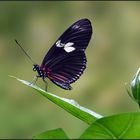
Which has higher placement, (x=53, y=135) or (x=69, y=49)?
(x=53, y=135)

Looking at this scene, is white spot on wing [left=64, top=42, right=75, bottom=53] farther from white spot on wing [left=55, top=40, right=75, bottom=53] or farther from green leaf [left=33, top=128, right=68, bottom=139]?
green leaf [left=33, top=128, right=68, bottom=139]

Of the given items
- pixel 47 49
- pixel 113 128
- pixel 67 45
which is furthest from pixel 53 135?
pixel 47 49

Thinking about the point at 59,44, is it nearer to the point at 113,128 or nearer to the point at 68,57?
the point at 68,57

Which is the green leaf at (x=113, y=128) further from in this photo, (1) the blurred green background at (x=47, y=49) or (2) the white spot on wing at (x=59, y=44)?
(1) the blurred green background at (x=47, y=49)

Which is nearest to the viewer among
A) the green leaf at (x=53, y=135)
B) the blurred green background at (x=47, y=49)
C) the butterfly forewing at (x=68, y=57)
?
the green leaf at (x=53, y=135)

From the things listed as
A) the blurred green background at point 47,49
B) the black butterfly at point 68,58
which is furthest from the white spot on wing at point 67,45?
the blurred green background at point 47,49

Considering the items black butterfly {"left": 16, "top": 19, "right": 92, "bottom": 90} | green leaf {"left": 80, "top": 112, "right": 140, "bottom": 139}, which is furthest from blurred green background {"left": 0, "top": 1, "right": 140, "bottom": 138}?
green leaf {"left": 80, "top": 112, "right": 140, "bottom": 139}
